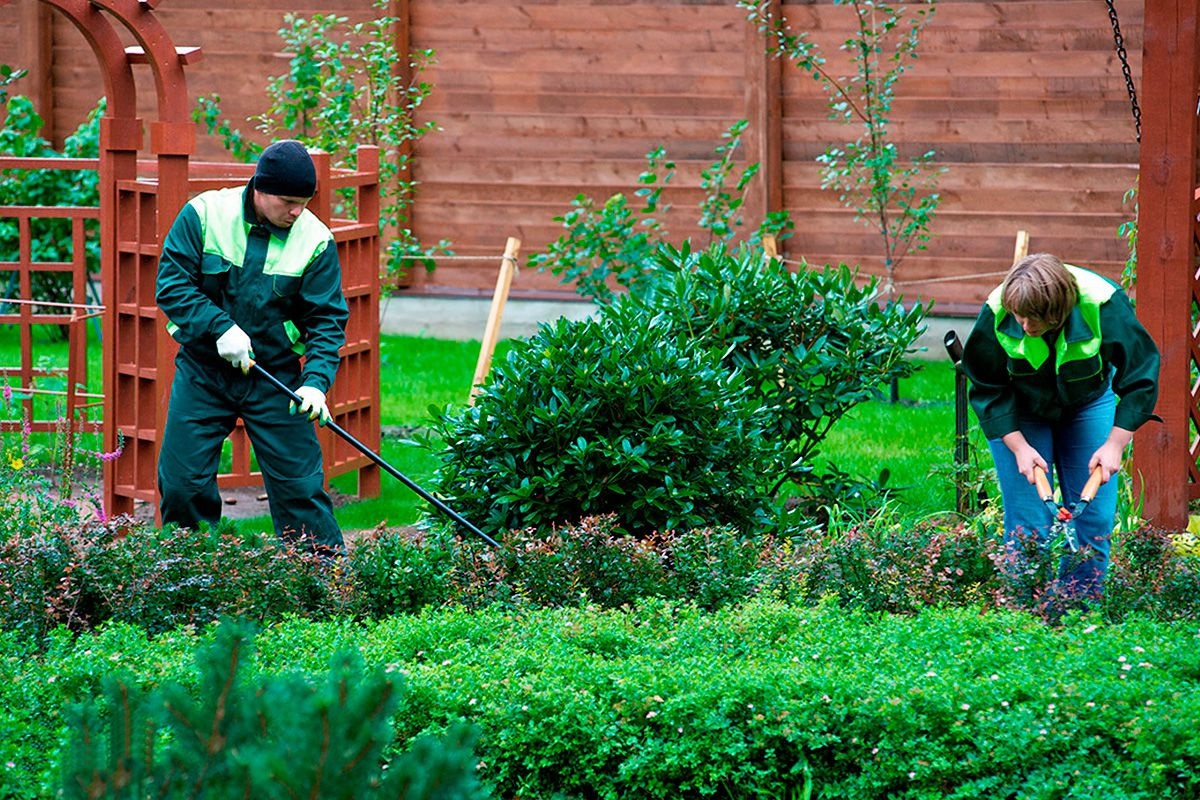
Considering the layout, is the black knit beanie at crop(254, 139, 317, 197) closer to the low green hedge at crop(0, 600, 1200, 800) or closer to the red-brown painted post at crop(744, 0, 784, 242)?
the low green hedge at crop(0, 600, 1200, 800)

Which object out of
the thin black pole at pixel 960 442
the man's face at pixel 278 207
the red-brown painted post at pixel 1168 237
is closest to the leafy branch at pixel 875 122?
the thin black pole at pixel 960 442

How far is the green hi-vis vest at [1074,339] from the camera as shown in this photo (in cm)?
504

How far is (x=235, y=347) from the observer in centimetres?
534

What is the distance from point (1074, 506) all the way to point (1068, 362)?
0.50 m

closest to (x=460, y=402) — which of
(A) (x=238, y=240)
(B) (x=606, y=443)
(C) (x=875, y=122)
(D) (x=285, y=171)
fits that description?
(C) (x=875, y=122)

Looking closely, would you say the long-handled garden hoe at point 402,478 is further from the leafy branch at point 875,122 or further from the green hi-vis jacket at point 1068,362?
the leafy branch at point 875,122

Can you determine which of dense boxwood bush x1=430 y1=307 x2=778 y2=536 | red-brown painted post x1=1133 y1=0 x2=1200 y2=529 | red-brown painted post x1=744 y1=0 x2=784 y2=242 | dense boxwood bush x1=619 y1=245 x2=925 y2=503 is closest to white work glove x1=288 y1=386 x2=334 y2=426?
dense boxwood bush x1=430 y1=307 x2=778 y2=536

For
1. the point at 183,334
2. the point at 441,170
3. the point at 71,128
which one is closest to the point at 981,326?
the point at 183,334

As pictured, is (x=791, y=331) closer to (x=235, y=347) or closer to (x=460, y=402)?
(x=235, y=347)

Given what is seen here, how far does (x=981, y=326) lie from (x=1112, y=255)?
6741mm

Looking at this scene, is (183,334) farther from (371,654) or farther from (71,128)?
(71,128)

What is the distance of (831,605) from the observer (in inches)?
182

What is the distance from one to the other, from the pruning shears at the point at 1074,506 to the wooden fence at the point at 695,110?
5951mm

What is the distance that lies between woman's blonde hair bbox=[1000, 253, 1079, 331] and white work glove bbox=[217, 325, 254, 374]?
256 centimetres
